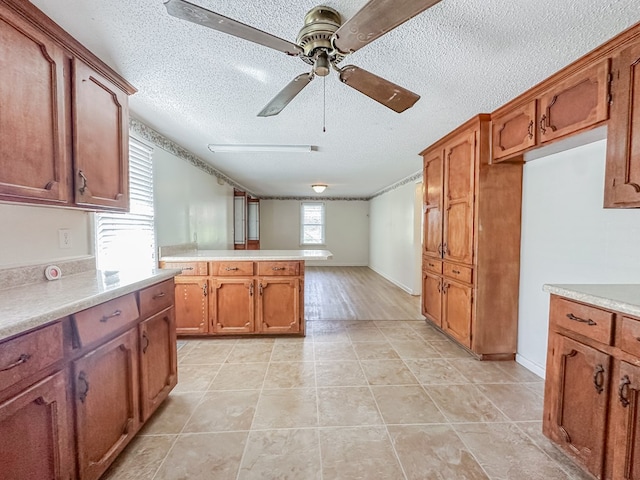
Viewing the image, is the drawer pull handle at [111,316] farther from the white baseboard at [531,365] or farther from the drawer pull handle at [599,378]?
the white baseboard at [531,365]

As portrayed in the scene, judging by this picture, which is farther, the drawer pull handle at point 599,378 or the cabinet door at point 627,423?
the drawer pull handle at point 599,378

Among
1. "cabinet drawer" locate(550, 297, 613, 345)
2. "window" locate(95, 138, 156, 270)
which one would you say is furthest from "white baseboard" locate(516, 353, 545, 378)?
"window" locate(95, 138, 156, 270)

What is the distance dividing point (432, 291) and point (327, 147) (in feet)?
6.79

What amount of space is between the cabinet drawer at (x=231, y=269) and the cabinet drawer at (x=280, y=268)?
0.14m

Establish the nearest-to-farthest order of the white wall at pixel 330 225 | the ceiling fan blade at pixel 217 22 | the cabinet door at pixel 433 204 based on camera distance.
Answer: the ceiling fan blade at pixel 217 22 → the cabinet door at pixel 433 204 → the white wall at pixel 330 225

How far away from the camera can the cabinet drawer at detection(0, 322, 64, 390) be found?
88cm

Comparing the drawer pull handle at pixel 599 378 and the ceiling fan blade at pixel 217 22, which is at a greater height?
the ceiling fan blade at pixel 217 22

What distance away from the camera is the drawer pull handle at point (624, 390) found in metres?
1.16

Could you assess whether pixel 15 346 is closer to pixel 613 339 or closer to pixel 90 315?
pixel 90 315

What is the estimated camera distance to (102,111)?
1732 mm

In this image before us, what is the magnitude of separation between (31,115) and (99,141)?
0.42m

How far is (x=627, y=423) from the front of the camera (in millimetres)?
1153

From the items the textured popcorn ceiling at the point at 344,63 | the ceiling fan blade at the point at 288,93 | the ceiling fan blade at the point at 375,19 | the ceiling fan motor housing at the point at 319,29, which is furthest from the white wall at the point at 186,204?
the ceiling fan blade at the point at 375,19

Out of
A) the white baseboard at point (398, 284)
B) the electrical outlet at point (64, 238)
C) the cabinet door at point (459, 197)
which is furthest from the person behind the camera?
the white baseboard at point (398, 284)
